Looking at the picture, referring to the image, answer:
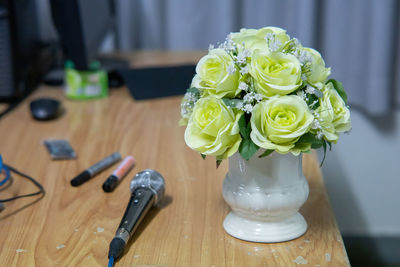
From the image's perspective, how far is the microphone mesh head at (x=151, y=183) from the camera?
752 millimetres

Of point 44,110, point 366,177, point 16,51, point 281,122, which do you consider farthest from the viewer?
point 366,177

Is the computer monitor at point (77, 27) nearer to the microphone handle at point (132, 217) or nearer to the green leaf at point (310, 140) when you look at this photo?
the microphone handle at point (132, 217)

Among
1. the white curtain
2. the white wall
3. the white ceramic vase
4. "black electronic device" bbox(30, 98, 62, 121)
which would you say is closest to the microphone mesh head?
the white ceramic vase

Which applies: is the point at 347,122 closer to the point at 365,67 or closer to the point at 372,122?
the point at 365,67

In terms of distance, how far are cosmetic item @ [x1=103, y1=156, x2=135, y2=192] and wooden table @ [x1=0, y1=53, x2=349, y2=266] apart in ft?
0.04

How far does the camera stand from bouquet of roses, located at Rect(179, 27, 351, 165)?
58cm

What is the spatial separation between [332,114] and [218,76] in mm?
143

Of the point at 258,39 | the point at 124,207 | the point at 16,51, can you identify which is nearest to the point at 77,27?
the point at 16,51

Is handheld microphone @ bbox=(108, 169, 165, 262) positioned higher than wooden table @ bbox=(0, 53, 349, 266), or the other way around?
handheld microphone @ bbox=(108, 169, 165, 262)

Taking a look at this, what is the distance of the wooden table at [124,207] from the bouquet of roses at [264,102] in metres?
0.14

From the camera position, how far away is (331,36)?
1699 millimetres

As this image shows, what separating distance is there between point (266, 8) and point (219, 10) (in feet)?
0.52

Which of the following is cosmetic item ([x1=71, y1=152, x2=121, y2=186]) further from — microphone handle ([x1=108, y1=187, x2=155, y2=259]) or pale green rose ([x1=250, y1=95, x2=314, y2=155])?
pale green rose ([x1=250, y1=95, x2=314, y2=155])

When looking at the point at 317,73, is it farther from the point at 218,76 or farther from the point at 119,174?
the point at 119,174
